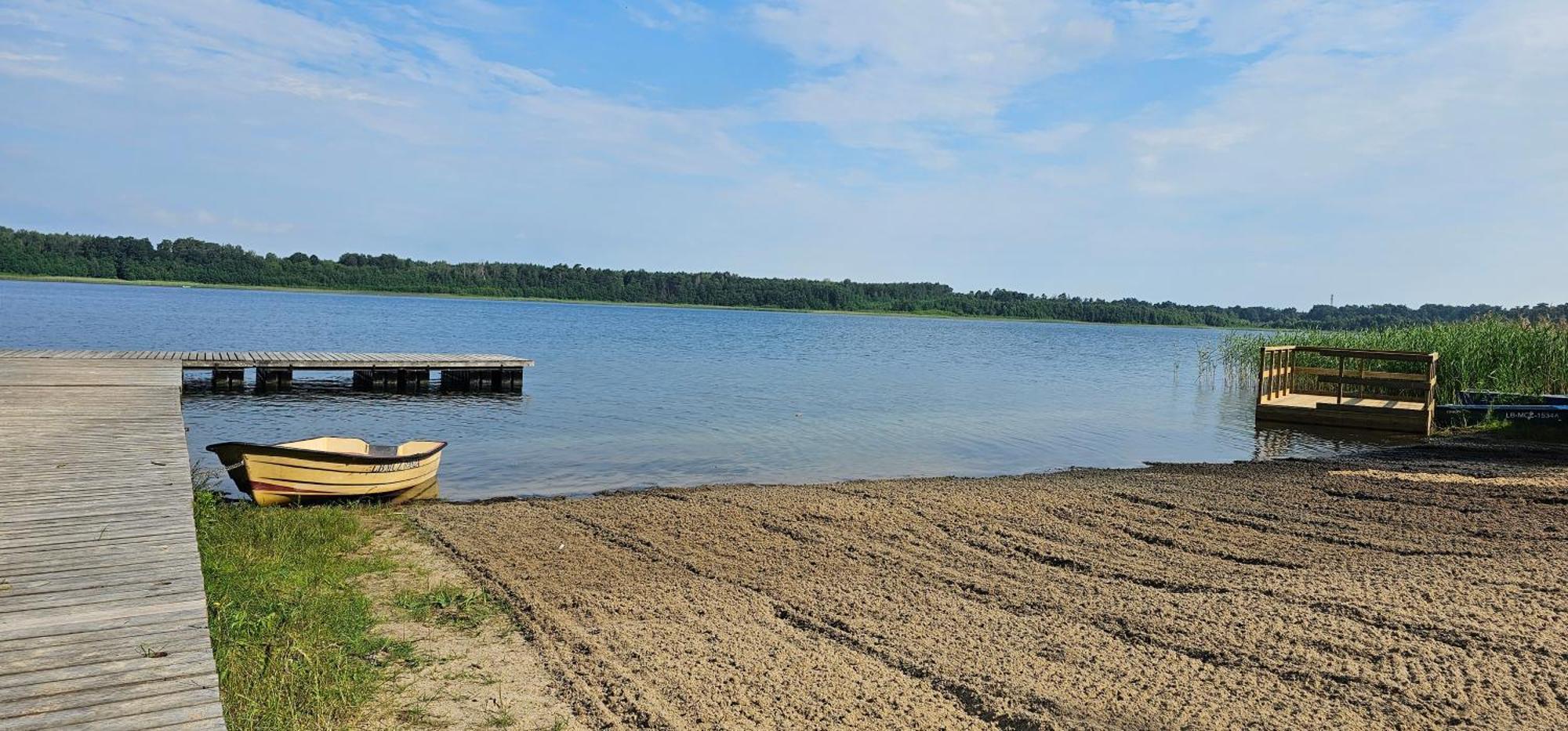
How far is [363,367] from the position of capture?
1006 inches

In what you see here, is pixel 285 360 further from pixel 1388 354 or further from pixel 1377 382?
pixel 1377 382

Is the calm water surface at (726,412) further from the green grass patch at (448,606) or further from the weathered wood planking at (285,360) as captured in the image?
the green grass patch at (448,606)

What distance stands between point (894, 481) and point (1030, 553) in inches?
205

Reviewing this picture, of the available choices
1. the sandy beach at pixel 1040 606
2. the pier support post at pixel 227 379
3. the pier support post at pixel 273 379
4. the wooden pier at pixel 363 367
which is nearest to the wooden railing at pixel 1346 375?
the sandy beach at pixel 1040 606

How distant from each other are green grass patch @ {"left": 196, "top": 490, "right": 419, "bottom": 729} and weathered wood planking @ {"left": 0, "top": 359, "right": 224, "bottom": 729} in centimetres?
40

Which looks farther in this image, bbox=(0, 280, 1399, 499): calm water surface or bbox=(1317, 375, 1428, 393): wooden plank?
bbox=(1317, 375, 1428, 393): wooden plank

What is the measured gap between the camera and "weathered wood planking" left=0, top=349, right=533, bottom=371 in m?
20.6

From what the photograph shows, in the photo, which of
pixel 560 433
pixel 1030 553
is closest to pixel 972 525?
pixel 1030 553

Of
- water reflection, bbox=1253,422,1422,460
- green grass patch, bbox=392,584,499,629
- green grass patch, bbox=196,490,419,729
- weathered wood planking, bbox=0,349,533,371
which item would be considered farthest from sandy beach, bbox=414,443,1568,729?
weathered wood planking, bbox=0,349,533,371

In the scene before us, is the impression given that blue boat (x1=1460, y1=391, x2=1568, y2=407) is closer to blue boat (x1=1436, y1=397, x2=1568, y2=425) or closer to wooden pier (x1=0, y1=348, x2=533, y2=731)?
blue boat (x1=1436, y1=397, x2=1568, y2=425)

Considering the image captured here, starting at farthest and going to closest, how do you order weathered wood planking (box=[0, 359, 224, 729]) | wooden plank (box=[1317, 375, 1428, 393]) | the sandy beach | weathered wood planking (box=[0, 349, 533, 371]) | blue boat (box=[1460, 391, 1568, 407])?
weathered wood planking (box=[0, 349, 533, 371]), wooden plank (box=[1317, 375, 1428, 393]), blue boat (box=[1460, 391, 1568, 407]), the sandy beach, weathered wood planking (box=[0, 359, 224, 729])

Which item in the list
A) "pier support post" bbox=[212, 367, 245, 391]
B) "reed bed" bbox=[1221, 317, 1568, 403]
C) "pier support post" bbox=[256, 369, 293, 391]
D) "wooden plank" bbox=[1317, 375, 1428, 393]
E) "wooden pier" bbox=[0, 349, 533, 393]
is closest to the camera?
"wooden plank" bbox=[1317, 375, 1428, 393]

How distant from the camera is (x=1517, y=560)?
7535 millimetres

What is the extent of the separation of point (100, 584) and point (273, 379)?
23.3 m
